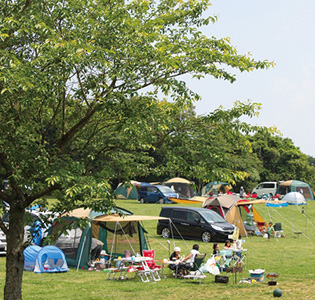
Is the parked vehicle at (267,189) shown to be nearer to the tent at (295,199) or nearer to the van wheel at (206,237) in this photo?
the tent at (295,199)

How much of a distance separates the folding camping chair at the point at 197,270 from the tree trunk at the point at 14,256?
5.64 m

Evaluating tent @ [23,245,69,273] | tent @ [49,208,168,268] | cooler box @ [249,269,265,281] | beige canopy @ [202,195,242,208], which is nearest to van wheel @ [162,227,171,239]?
beige canopy @ [202,195,242,208]

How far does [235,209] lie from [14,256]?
16286 mm

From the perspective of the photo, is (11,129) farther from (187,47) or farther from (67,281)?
(67,281)

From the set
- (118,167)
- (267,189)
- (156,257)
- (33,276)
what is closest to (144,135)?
(118,167)

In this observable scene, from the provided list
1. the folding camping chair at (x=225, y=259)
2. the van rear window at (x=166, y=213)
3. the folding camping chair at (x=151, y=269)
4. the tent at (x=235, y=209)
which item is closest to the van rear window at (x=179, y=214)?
the van rear window at (x=166, y=213)

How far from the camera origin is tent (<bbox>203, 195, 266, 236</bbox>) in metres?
23.4

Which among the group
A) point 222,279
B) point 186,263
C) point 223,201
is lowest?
point 222,279

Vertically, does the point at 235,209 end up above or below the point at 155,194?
below

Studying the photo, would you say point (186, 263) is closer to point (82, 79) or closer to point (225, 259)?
point (225, 259)

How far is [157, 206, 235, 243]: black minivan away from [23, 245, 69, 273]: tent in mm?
6597

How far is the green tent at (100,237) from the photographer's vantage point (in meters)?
15.6


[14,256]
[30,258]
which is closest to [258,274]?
[30,258]

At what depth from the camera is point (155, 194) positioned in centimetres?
3769
